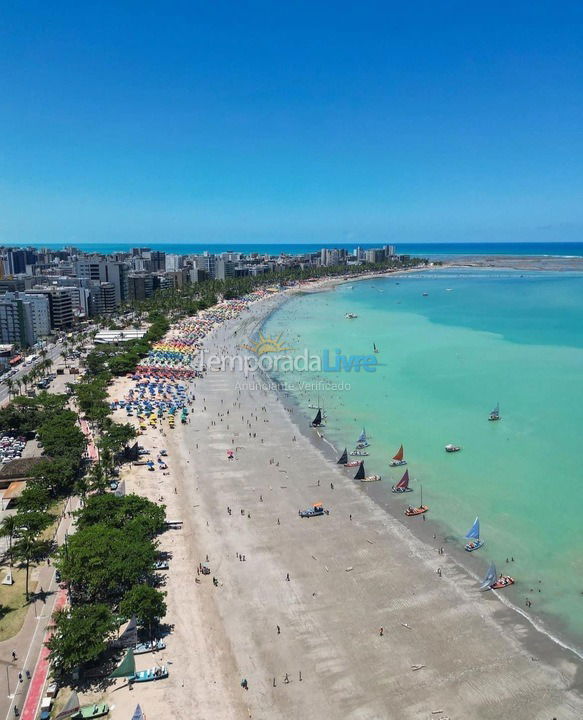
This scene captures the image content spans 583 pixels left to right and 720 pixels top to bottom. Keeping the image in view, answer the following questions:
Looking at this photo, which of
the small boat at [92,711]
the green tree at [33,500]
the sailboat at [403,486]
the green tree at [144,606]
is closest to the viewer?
the small boat at [92,711]

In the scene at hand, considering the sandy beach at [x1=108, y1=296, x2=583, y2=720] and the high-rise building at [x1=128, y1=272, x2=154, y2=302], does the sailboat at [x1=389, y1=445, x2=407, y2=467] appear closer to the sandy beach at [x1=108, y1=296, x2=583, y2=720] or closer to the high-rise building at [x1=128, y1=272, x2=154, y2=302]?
the sandy beach at [x1=108, y1=296, x2=583, y2=720]

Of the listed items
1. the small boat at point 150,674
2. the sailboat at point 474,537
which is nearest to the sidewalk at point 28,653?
the small boat at point 150,674

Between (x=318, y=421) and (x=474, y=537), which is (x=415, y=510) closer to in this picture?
(x=474, y=537)

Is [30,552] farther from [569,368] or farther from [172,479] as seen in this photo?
[569,368]

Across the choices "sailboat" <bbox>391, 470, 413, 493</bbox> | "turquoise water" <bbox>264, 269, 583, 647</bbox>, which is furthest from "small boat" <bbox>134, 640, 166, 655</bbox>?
"sailboat" <bbox>391, 470, 413, 493</bbox>

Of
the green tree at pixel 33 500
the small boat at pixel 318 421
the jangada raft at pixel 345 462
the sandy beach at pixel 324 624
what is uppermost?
the green tree at pixel 33 500

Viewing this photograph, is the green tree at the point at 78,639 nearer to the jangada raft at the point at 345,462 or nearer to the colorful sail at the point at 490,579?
the colorful sail at the point at 490,579

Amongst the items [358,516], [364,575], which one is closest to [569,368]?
[358,516]
